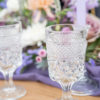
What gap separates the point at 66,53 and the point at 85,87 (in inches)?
8.3

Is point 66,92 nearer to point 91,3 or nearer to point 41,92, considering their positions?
point 41,92

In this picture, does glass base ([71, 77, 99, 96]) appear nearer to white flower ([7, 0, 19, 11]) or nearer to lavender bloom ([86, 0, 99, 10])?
lavender bloom ([86, 0, 99, 10])

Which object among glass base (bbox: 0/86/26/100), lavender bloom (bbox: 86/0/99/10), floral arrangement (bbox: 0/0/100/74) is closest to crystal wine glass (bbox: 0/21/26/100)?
glass base (bbox: 0/86/26/100)

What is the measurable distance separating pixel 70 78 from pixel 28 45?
0.44m

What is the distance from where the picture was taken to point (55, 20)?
1140mm

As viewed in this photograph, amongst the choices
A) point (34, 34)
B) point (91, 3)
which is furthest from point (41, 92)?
point (91, 3)

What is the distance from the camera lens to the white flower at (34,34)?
1119 mm

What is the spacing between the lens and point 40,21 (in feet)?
4.00

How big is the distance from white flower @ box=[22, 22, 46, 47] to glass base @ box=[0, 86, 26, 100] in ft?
0.80

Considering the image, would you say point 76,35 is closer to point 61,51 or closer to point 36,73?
point 61,51

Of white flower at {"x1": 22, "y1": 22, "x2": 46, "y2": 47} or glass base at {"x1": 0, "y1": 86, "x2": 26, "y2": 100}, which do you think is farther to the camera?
white flower at {"x1": 22, "y1": 22, "x2": 46, "y2": 47}

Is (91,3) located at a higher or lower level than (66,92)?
higher

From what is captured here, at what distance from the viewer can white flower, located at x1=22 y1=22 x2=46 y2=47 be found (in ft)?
3.67

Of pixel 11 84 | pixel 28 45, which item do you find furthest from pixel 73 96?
pixel 28 45
